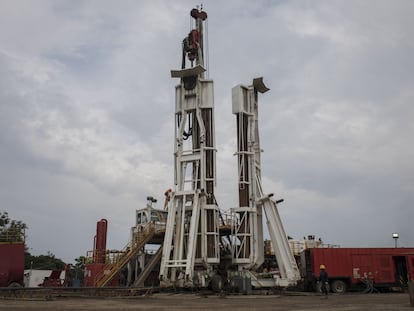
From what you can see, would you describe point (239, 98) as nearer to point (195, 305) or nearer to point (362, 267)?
point (362, 267)

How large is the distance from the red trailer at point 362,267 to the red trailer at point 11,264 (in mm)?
16568

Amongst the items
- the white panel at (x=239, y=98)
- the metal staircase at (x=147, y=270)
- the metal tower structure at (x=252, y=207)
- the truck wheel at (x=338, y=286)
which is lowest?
the truck wheel at (x=338, y=286)

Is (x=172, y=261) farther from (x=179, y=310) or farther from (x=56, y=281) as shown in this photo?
(x=179, y=310)

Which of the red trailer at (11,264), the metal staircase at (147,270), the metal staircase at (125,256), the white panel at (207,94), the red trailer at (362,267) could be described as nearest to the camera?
the red trailer at (11,264)

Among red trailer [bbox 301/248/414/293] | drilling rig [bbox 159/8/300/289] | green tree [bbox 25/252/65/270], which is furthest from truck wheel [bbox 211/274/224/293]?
green tree [bbox 25/252/65/270]

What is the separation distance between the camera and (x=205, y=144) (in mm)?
31672

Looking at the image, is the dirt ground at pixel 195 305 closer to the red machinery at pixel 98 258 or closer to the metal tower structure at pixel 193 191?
the metal tower structure at pixel 193 191

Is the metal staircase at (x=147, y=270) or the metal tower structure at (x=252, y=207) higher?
the metal tower structure at (x=252, y=207)

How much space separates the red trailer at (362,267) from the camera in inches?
1111

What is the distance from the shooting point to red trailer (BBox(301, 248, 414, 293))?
28219 mm

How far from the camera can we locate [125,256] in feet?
107

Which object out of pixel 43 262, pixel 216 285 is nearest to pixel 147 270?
pixel 216 285

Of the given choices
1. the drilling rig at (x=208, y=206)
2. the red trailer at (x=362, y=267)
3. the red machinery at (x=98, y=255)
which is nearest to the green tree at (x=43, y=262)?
the red machinery at (x=98, y=255)

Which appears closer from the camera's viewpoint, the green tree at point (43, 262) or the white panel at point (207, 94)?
the white panel at point (207, 94)
